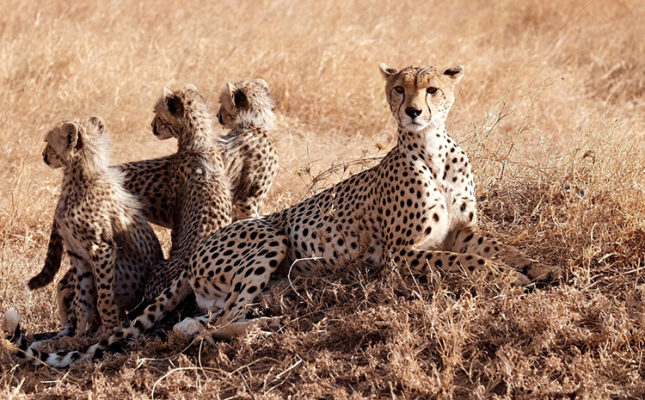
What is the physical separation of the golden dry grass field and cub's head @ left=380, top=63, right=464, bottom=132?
630 millimetres

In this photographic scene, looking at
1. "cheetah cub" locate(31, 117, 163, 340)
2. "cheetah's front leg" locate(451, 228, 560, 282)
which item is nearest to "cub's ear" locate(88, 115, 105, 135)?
"cheetah cub" locate(31, 117, 163, 340)

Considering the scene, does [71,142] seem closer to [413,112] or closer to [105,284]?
[105,284]

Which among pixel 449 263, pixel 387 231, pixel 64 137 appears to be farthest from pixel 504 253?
pixel 64 137

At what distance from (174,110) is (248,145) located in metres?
0.49

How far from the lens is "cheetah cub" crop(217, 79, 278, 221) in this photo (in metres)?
5.41

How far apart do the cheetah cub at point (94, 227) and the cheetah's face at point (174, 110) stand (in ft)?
1.99

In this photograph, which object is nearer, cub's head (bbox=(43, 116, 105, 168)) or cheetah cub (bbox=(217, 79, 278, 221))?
cub's head (bbox=(43, 116, 105, 168))

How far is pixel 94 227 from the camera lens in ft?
14.4

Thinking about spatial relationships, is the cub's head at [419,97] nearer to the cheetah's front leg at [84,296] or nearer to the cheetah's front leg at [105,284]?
the cheetah's front leg at [105,284]

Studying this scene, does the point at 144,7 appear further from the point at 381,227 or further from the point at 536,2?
the point at 381,227

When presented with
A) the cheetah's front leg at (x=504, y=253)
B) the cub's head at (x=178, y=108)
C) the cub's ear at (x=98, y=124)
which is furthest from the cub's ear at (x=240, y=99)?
the cheetah's front leg at (x=504, y=253)

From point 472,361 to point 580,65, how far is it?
6012mm

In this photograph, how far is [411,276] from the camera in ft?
12.7

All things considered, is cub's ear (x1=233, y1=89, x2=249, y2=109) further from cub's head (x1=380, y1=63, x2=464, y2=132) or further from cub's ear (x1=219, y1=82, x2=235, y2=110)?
cub's head (x1=380, y1=63, x2=464, y2=132)
